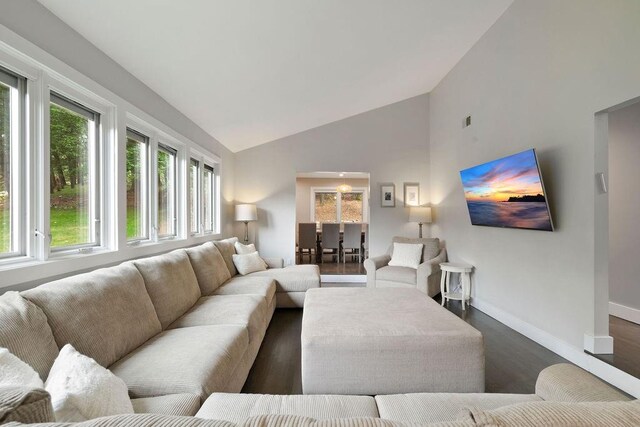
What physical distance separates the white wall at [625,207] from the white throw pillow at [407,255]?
A: 2210 mm

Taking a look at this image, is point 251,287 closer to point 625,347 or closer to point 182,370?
point 182,370

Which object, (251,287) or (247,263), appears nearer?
(251,287)

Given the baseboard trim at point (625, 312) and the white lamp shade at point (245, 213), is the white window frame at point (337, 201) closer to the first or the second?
the white lamp shade at point (245, 213)

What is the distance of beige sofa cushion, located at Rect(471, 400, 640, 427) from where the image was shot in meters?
0.47

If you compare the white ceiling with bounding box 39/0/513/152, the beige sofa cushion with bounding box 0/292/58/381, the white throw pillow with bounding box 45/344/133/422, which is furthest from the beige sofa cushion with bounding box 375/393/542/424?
the white ceiling with bounding box 39/0/513/152

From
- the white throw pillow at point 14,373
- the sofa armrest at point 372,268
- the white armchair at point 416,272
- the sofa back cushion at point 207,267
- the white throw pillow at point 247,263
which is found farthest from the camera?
the sofa armrest at point 372,268

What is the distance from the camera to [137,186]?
2883mm

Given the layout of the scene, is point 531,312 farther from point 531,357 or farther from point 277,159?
point 277,159

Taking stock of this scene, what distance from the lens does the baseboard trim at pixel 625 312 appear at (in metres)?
3.08

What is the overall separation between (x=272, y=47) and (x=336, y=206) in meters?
6.40

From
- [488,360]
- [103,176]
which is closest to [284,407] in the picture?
[488,360]

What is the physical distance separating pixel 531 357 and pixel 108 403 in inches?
119

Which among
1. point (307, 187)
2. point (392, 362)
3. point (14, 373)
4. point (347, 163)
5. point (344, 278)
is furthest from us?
point (307, 187)

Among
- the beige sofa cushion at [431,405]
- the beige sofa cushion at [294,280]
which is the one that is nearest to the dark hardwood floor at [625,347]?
the beige sofa cushion at [431,405]
